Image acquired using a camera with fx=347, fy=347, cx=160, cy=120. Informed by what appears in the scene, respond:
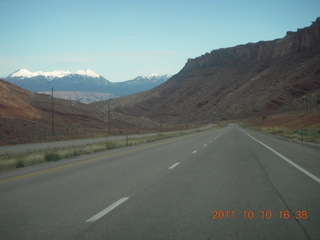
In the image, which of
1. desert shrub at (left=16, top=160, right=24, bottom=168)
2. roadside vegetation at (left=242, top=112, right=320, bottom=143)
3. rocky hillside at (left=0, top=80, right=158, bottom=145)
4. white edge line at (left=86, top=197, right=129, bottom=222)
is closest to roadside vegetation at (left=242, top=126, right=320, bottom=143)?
roadside vegetation at (left=242, top=112, right=320, bottom=143)

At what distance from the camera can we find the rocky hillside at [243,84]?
119062 millimetres

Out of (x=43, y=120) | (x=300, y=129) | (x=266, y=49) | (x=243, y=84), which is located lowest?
(x=300, y=129)

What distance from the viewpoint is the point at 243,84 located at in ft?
483

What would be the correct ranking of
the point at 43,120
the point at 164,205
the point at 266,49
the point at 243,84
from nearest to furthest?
the point at 164,205
the point at 43,120
the point at 243,84
the point at 266,49

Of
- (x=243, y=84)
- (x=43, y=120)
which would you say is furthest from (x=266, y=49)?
(x=43, y=120)

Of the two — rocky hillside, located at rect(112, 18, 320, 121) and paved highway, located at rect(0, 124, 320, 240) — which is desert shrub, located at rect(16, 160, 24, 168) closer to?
paved highway, located at rect(0, 124, 320, 240)

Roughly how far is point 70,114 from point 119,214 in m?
80.8

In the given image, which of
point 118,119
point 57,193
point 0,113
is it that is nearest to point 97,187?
point 57,193

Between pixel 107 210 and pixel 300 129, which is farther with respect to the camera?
pixel 300 129

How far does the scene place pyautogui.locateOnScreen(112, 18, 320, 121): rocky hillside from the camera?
11906 centimetres

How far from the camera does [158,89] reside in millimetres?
186625

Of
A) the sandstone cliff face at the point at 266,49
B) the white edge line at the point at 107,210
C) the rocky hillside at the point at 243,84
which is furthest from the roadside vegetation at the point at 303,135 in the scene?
the sandstone cliff face at the point at 266,49

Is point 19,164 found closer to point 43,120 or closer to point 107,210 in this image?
point 107,210

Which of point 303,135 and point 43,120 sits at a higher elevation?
point 43,120
